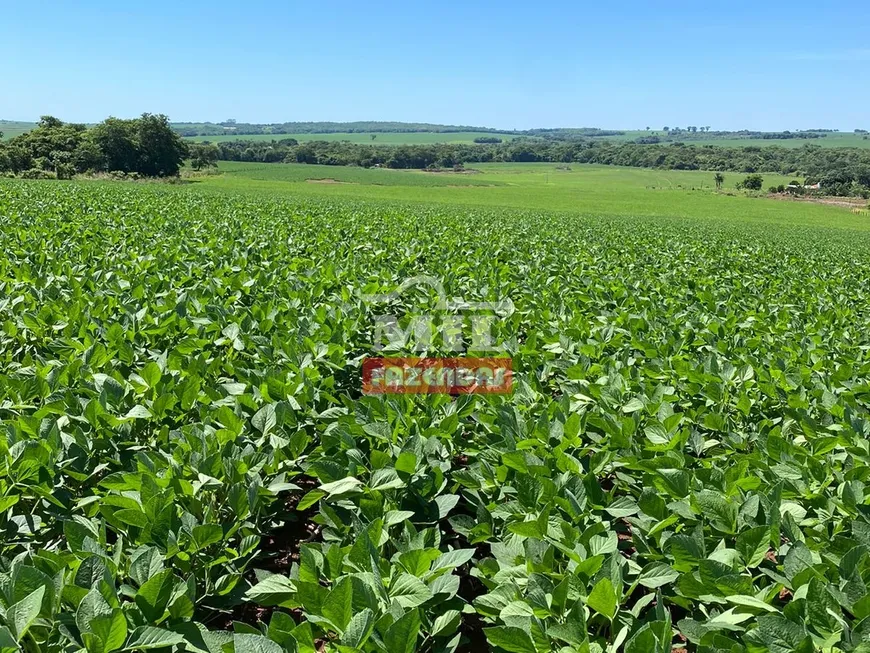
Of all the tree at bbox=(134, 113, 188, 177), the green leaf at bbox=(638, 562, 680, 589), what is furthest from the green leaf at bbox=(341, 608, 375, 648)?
the tree at bbox=(134, 113, 188, 177)

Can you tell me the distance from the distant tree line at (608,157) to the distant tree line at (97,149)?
40152 millimetres

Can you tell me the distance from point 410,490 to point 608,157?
179405 mm

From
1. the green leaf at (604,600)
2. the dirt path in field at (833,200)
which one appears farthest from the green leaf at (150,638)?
the dirt path in field at (833,200)

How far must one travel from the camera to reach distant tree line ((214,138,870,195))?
117 metres

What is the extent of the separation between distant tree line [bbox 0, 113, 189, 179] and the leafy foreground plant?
65.3 meters

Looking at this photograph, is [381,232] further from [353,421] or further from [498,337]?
[353,421]

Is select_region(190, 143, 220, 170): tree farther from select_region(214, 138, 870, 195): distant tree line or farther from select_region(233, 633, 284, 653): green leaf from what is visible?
select_region(233, 633, 284, 653): green leaf

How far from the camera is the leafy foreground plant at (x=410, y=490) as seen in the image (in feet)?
5.54

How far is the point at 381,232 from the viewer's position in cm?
1577

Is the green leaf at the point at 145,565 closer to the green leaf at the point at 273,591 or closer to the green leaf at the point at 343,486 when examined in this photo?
the green leaf at the point at 273,591

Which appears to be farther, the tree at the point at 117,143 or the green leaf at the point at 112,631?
the tree at the point at 117,143

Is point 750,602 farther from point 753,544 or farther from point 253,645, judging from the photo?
point 253,645

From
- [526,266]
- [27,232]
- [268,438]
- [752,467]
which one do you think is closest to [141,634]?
[268,438]

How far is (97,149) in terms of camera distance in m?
63.9
